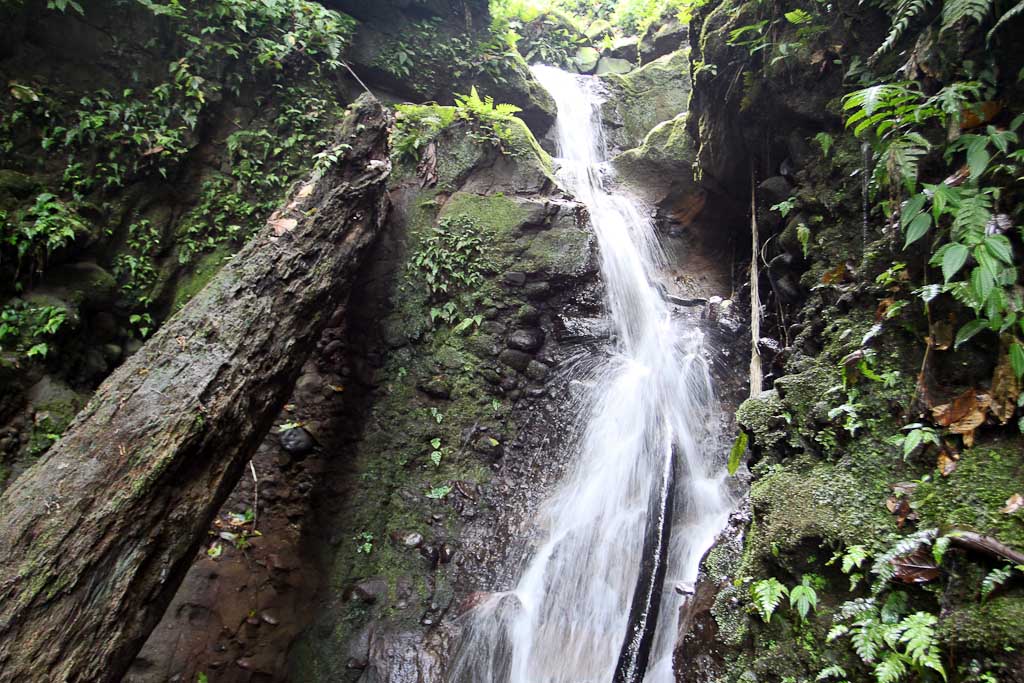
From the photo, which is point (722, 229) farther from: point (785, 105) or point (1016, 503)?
point (1016, 503)

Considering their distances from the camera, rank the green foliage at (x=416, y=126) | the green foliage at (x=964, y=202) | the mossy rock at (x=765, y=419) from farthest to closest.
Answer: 1. the green foliage at (x=416, y=126)
2. the mossy rock at (x=765, y=419)
3. the green foliage at (x=964, y=202)

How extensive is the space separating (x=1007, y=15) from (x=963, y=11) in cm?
24

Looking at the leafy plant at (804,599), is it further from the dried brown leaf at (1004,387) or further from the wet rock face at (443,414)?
the wet rock face at (443,414)

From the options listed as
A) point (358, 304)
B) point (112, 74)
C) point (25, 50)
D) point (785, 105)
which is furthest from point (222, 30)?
point (785, 105)

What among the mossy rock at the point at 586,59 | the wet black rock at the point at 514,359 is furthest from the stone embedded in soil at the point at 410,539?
the mossy rock at the point at 586,59

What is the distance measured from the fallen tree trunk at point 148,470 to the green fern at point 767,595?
3402 millimetres

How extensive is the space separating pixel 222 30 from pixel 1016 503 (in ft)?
28.5

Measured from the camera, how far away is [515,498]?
17.0ft

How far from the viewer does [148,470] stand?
307 centimetres

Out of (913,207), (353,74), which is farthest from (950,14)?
(353,74)

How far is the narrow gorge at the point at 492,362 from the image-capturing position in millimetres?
2584

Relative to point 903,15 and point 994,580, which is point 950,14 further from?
point 994,580

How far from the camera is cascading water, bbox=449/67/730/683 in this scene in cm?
412

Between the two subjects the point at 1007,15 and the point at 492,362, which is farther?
the point at 492,362
